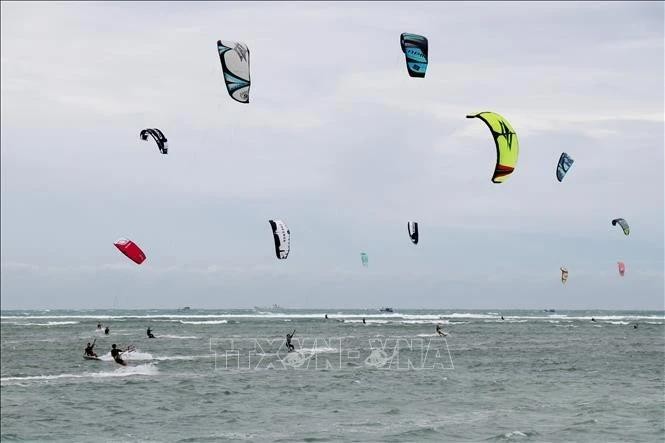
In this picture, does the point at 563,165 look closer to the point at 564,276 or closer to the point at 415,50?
the point at 415,50

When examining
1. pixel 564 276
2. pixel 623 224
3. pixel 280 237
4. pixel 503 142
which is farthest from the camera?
pixel 564 276

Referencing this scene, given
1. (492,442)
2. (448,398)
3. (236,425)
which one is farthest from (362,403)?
(492,442)

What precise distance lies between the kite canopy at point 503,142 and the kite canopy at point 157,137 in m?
14.5

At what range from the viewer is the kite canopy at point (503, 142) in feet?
73.8

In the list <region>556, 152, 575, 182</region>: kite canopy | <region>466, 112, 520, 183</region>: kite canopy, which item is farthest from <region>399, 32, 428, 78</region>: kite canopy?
<region>556, 152, 575, 182</region>: kite canopy

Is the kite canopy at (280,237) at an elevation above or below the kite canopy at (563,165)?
below

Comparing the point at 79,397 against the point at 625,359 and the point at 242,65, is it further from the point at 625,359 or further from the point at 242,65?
the point at 625,359

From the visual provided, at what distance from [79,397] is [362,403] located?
8912 millimetres

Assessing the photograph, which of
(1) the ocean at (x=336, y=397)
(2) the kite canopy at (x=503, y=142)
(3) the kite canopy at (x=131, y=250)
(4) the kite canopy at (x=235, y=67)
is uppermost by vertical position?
(4) the kite canopy at (x=235, y=67)

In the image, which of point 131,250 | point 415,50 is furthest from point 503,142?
point 131,250

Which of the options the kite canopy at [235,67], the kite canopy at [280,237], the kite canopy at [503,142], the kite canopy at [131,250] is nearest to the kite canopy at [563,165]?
the kite canopy at [503,142]

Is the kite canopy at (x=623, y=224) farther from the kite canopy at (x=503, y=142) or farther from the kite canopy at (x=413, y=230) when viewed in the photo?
the kite canopy at (x=503, y=142)

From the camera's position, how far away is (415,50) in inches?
976

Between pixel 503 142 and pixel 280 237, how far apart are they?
14.7 metres
